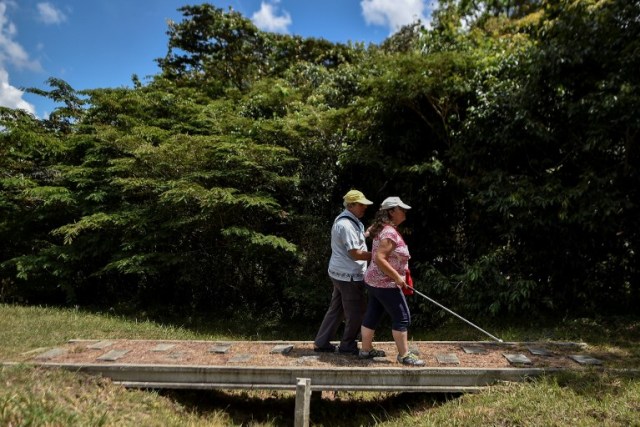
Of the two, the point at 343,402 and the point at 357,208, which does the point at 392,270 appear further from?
the point at 343,402

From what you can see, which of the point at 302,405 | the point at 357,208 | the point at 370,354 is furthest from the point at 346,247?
the point at 302,405

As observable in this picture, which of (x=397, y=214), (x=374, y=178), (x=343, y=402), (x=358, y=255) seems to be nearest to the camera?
(x=397, y=214)

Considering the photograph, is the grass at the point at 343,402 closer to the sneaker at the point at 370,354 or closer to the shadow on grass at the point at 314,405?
the shadow on grass at the point at 314,405

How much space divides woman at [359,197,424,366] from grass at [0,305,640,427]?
0.69 metres

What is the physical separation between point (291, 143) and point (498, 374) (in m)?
6.04

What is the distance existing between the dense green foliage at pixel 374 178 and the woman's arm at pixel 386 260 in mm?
3338

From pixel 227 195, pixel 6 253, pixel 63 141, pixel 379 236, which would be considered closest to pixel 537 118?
pixel 379 236

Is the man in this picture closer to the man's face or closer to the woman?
the man's face

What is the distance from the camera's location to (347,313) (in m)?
5.12

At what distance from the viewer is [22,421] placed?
353 cm

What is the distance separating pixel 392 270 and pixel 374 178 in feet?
14.9

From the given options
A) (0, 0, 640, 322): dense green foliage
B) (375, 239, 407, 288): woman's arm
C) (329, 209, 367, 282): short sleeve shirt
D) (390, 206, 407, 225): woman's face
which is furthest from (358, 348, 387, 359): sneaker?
(0, 0, 640, 322): dense green foliage

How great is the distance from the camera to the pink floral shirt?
4641 millimetres

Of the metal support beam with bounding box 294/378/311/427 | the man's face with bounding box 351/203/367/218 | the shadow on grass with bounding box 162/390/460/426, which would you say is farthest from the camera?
the man's face with bounding box 351/203/367/218
